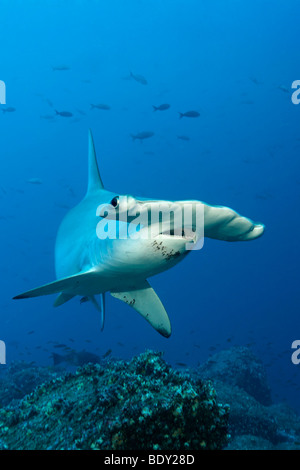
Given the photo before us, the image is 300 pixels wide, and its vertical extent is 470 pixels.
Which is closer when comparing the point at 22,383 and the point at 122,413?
the point at 122,413

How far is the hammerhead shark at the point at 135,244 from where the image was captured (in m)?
2.43

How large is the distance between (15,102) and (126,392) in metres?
87.3

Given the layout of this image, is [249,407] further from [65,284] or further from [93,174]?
[93,174]

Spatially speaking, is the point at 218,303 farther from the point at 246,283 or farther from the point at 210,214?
the point at 210,214

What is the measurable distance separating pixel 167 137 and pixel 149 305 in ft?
225

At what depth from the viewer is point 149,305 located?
4230 mm

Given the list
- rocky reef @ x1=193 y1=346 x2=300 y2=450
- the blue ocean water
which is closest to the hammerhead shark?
rocky reef @ x1=193 y1=346 x2=300 y2=450

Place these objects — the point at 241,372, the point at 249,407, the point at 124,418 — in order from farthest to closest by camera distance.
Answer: the point at 241,372 → the point at 249,407 → the point at 124,418

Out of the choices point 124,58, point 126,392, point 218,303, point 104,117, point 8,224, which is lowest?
point 126,392

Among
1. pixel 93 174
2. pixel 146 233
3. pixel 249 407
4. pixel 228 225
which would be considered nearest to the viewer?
pixel 146 233

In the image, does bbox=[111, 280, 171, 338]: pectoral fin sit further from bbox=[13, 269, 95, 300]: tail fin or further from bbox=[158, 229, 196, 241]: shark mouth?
bbox=[158, 229, 196, 241]: shark mouth

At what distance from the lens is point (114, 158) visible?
8081 centimetres

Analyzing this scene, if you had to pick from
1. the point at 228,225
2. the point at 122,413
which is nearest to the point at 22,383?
the point at 122,413
